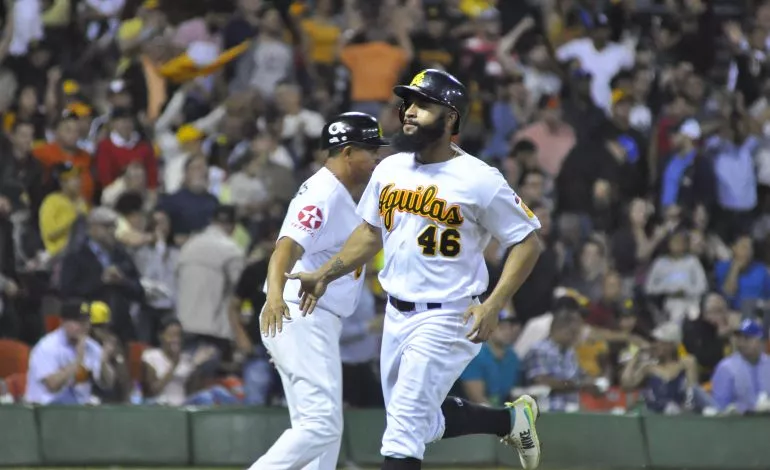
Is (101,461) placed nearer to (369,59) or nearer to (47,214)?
(47,214)

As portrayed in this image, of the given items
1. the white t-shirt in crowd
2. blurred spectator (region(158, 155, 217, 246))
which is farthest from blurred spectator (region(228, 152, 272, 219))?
the white t-shirt in crowd

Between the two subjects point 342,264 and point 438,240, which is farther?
point 342,264

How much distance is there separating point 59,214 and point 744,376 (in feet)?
18.9

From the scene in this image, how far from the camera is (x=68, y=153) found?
13.7 meters

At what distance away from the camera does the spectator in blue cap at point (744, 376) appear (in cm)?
1198

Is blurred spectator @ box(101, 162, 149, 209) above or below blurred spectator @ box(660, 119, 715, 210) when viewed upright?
above

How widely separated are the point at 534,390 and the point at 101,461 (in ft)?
10.9

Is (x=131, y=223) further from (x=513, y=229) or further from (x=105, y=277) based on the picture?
(x=513, y=229)

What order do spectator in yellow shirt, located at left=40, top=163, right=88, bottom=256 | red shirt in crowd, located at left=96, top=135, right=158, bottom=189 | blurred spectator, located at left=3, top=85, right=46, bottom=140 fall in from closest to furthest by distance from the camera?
1. spectator in yellow shirt, located at left=40, top=163, right=88, bottom=256
2. red shirt in crowd, located at left=96, top=135, right=158, bottom=189
3. blurred spectator, located at left=3, top=85, right=46, bottom=140

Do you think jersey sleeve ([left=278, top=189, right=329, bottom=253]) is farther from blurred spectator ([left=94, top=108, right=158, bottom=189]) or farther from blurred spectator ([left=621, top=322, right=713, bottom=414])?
blurred spectator ([left=94, top=108, right=158, bottom=189])

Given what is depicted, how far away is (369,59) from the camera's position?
14633 millimetres

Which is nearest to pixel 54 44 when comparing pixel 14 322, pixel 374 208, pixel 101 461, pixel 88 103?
pixel 88 103

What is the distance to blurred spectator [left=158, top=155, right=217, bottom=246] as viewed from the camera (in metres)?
13.1

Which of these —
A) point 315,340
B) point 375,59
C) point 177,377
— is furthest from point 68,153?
point 315,340
